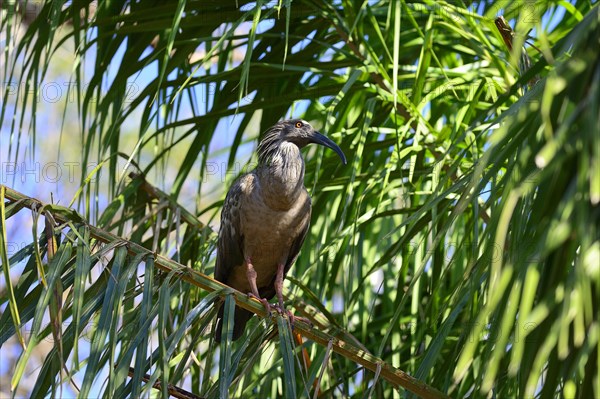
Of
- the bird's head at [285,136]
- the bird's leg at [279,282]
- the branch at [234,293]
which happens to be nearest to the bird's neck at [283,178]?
the bird's head at [285,136]

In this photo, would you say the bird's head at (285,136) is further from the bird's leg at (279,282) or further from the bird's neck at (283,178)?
the bird's leg at (279,282)

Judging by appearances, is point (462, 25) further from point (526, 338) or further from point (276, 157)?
point (526, 338)

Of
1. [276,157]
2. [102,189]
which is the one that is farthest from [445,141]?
[102,189]

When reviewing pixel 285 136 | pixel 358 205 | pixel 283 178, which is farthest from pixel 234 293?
pixel 285 136

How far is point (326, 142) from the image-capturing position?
6.09m

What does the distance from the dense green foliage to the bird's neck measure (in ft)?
0.64

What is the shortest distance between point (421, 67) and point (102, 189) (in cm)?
1011

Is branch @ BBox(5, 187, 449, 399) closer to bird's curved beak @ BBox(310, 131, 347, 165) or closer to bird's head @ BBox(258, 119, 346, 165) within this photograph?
bird's curved beak @ BBox(310, 131, 347, 165)

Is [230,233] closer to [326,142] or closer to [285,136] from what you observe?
[285,136]

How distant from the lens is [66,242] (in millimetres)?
3742

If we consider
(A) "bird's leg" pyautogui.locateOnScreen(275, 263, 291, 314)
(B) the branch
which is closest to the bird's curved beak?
(A) "bird's leg" pyautogui.locateOnScreen(275, 263, 291, 314)

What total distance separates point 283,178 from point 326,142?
0.38 metres

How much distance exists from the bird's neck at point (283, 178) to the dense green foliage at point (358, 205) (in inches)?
7.7

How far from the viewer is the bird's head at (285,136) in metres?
6.41
